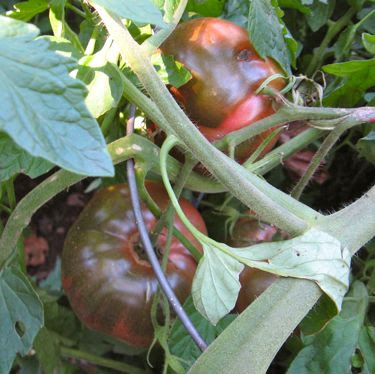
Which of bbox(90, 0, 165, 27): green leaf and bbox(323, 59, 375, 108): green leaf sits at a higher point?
bbox(90, 0, 165, 27): green leaf

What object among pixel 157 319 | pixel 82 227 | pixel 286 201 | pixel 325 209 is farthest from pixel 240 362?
pixel 325 209

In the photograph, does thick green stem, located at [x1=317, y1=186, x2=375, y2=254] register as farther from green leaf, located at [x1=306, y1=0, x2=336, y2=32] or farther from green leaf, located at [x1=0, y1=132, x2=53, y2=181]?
green leaf, located at [x1=306, y1=0, x2=336, y2=32]

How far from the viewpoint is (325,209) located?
4.00ft

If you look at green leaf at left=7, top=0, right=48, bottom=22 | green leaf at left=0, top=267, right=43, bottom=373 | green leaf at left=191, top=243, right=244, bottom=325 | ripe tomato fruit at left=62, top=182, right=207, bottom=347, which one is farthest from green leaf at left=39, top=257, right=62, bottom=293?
green leaf at left=191, top=243, right=244, bottom=325

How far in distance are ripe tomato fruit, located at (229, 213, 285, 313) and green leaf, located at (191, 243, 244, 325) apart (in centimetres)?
25

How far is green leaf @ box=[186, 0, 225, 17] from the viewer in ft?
3.08

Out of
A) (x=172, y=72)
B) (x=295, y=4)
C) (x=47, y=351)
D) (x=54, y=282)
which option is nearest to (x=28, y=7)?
(x=172, y=72)

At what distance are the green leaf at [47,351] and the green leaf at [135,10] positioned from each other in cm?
55

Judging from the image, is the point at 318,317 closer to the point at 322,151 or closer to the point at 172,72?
the point at 322,151

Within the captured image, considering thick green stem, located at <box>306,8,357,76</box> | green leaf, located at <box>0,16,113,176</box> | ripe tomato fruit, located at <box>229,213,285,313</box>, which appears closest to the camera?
green leaf, located at <box>0,16,113,176</box>

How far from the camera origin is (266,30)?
83 cm

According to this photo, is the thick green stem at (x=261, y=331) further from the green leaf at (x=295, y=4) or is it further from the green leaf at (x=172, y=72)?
the green leaf at (x=295, y=4)

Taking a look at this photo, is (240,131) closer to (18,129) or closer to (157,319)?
(157,319)

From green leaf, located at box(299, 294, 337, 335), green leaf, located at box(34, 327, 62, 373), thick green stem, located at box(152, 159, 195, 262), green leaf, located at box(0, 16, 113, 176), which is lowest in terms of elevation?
green leaf, located at box(34, 327, 62, 373)
